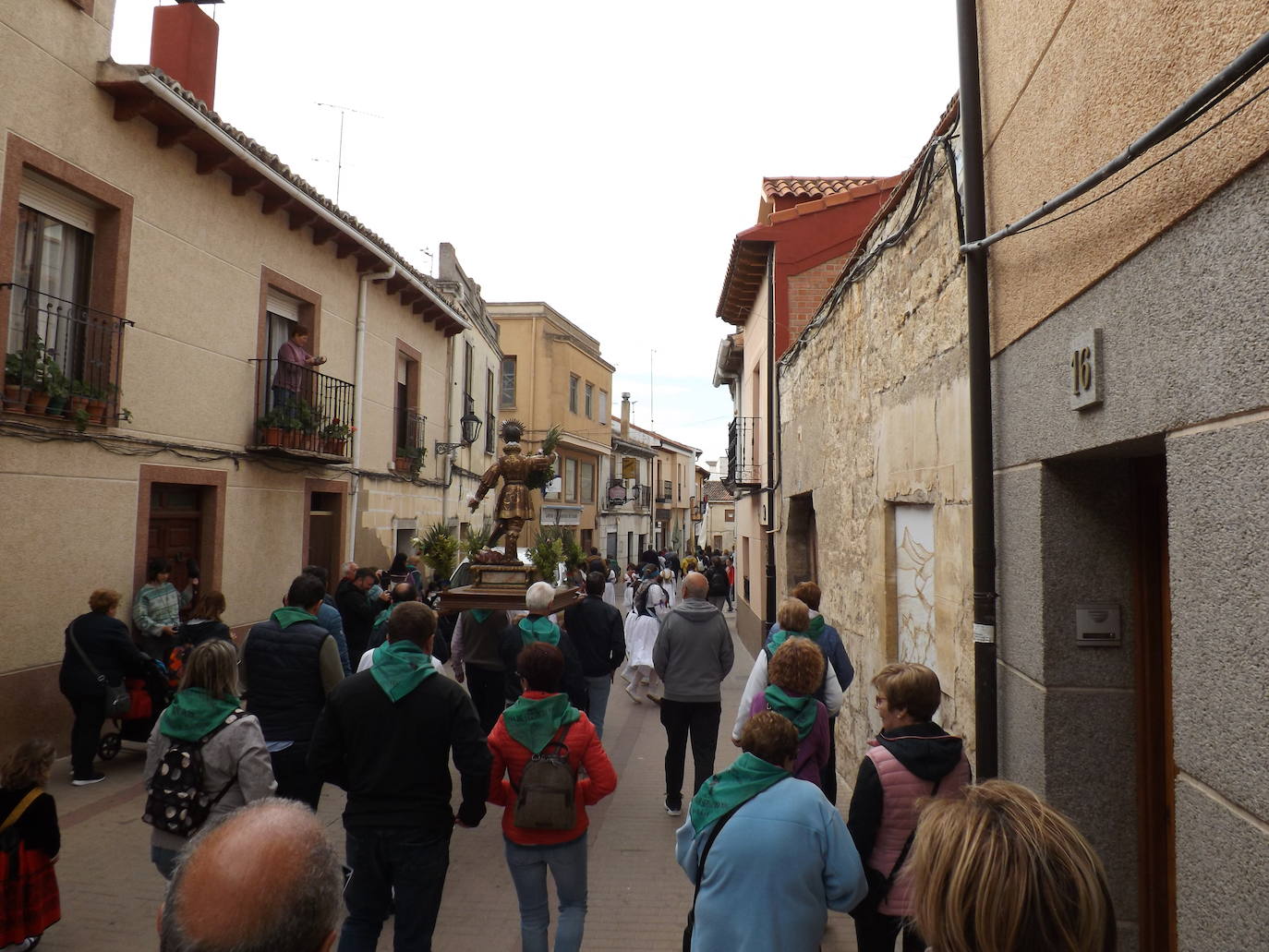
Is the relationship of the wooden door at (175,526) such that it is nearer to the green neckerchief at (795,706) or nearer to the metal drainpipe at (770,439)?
the green neckerchief at (795,706)

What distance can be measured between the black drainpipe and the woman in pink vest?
9.85m

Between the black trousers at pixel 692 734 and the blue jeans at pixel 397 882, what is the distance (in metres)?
2.74

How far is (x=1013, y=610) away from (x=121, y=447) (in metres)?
8.09

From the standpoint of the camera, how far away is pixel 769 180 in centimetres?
1595

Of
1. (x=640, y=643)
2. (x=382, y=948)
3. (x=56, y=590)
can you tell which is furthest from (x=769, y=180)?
(x=382, y=948)

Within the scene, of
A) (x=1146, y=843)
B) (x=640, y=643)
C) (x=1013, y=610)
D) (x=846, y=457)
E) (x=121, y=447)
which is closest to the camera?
(x=1146, y=843)

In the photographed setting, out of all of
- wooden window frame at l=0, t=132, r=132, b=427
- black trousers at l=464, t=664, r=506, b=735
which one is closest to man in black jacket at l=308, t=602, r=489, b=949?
black trousers at l=464, t=664, r=506, b=735

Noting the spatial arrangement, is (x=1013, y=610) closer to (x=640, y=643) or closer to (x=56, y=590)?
(x=640, y=643)

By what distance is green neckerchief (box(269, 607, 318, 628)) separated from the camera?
15.3 ft

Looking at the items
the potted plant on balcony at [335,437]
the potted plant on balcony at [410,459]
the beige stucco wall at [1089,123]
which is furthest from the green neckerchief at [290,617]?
the potted plant on balcony at [410,459]

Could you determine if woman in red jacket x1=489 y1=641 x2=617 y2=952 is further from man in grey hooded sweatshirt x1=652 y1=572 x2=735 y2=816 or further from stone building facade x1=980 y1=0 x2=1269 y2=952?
man in grey hooded sweatshirt x1=652 y1=572 x2=735 y2=816

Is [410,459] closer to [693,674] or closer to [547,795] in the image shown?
[693,674]

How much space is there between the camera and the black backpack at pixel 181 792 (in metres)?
3.52

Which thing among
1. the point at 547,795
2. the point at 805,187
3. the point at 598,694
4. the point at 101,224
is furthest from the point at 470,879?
the point at 805,187
